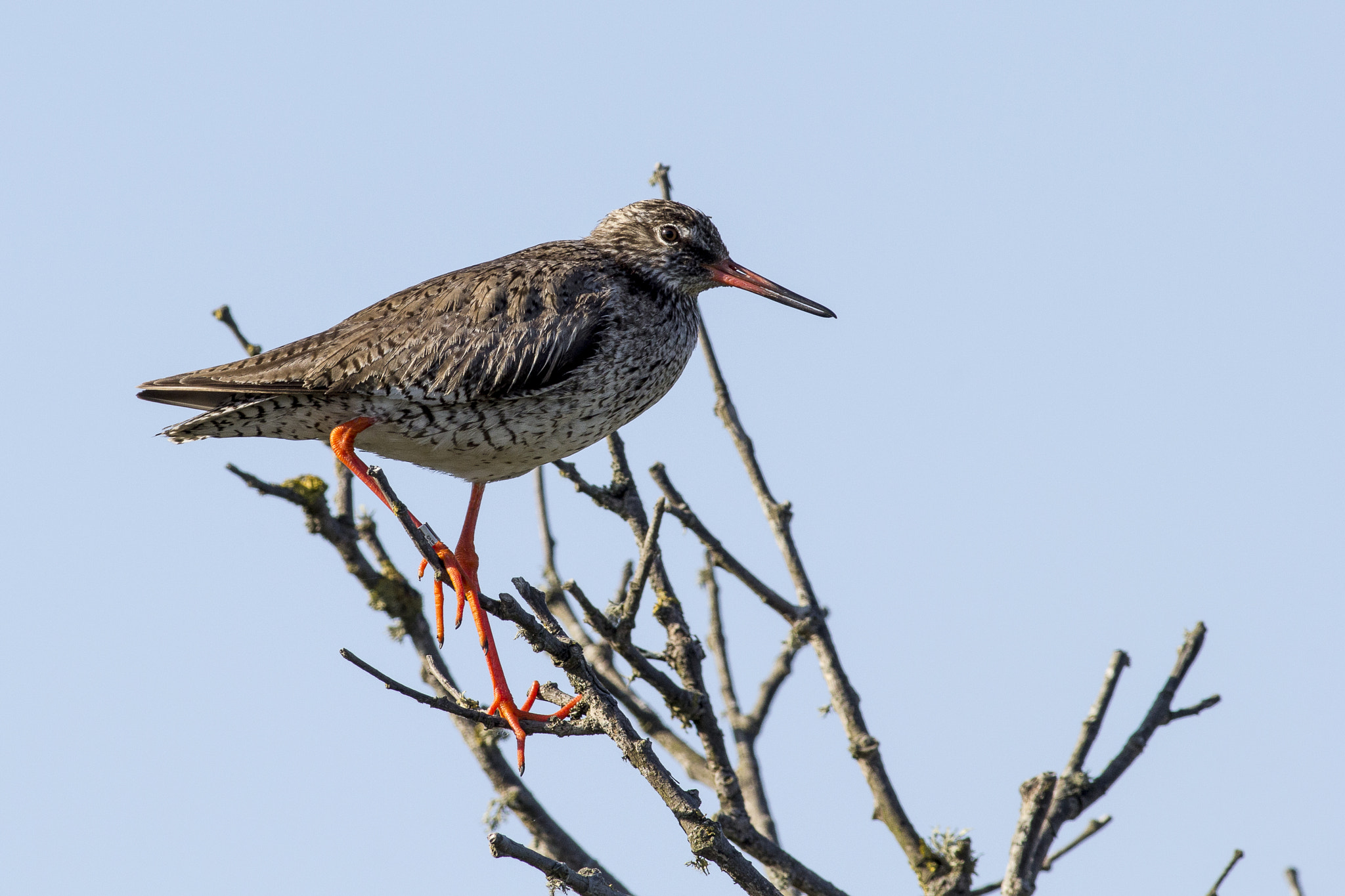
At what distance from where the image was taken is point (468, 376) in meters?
7.79

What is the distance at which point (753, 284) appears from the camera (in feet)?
31.3

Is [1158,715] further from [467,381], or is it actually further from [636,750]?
[467,381]

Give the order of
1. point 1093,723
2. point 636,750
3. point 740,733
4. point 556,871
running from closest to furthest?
point 556,871, point 636,750, point 1093,723, point 740,733

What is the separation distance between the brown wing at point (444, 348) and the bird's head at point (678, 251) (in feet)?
2.92

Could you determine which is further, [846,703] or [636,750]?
[846,703]

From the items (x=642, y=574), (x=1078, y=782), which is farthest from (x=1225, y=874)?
(x=642, y=574)

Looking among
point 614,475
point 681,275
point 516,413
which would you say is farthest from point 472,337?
point 681,275

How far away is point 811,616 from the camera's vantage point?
828 cm

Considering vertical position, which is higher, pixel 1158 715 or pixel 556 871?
pixel 1158 715

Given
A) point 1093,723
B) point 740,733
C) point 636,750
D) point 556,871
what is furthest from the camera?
point 740,733

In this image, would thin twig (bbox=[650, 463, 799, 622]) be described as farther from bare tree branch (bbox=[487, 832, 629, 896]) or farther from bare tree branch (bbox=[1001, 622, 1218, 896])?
bare tree branch (bbox=[487, 832, 629, 896])

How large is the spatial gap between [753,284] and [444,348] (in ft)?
8.23

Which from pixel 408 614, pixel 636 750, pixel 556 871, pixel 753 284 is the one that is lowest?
pixel 556 871

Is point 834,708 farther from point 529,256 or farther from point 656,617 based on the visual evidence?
point 529,256
